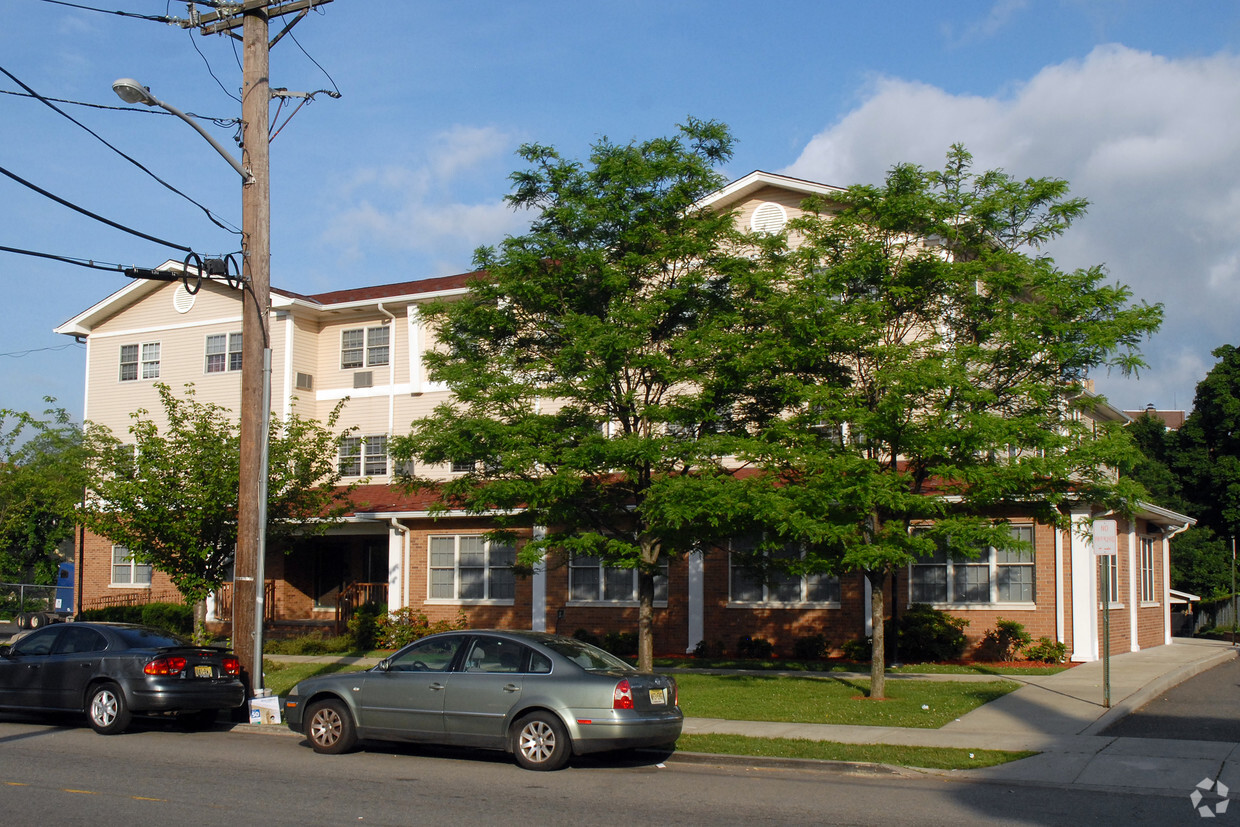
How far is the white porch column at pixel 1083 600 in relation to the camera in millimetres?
20578

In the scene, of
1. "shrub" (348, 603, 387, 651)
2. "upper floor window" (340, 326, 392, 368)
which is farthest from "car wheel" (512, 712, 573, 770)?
"upper floor window" (340, 326, 392, 368)

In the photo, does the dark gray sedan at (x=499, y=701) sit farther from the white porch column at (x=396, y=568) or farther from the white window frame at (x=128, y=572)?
the white window frame at (x=128, y=572)

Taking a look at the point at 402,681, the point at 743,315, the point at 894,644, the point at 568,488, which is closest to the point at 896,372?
the point at 743,315

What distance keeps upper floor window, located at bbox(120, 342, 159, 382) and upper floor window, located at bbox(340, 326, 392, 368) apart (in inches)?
236

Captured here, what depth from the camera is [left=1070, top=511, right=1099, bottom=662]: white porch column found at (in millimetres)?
20578

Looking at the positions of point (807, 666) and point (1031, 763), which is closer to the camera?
point (1031, 763)

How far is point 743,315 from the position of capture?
1602cm

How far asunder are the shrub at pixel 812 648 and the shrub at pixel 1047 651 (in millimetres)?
3851

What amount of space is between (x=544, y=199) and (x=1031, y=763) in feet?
34.9

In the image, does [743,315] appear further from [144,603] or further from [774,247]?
[144,603]

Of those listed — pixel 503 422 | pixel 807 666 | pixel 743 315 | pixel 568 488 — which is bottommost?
pixel 807 666

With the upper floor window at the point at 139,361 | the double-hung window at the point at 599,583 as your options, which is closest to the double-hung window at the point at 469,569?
the double-hung window at the point at 599,583

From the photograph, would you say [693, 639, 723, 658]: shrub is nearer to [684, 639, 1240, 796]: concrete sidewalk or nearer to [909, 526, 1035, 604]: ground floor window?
[909, 526, 1035, 604]: ground floor window

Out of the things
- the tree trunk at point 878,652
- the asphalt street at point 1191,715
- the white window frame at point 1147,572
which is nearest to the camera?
the asphalt street at point 1191,715
